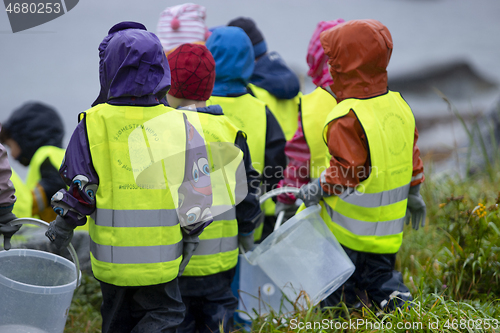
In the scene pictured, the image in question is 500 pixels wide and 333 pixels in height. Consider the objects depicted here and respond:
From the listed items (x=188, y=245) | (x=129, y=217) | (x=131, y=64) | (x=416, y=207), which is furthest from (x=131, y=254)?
(x=416, y=207)

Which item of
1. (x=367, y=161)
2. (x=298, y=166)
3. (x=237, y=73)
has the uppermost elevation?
(x=237, y=73)

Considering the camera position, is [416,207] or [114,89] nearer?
[114,89]

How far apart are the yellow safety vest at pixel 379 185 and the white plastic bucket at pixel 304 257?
13 centimetres

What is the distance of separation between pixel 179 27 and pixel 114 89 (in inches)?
88.4

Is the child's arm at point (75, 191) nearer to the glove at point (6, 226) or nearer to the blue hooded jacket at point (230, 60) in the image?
the glove at point (6, 226)

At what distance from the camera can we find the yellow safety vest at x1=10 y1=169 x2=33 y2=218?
118 inches

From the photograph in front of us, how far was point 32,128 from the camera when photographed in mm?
3396

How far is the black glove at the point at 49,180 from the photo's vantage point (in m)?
3.20

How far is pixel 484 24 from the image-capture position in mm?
11109

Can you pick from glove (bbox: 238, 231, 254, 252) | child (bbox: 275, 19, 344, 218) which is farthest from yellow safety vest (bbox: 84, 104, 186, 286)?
child (bbox: 275, 19, 344, 218)

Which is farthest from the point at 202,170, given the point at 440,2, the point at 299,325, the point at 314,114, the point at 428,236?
the point at 440,2

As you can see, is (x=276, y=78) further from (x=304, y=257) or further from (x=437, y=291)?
(x=437, y=291)

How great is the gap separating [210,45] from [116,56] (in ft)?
4.47

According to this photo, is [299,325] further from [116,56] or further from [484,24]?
[484,24]
